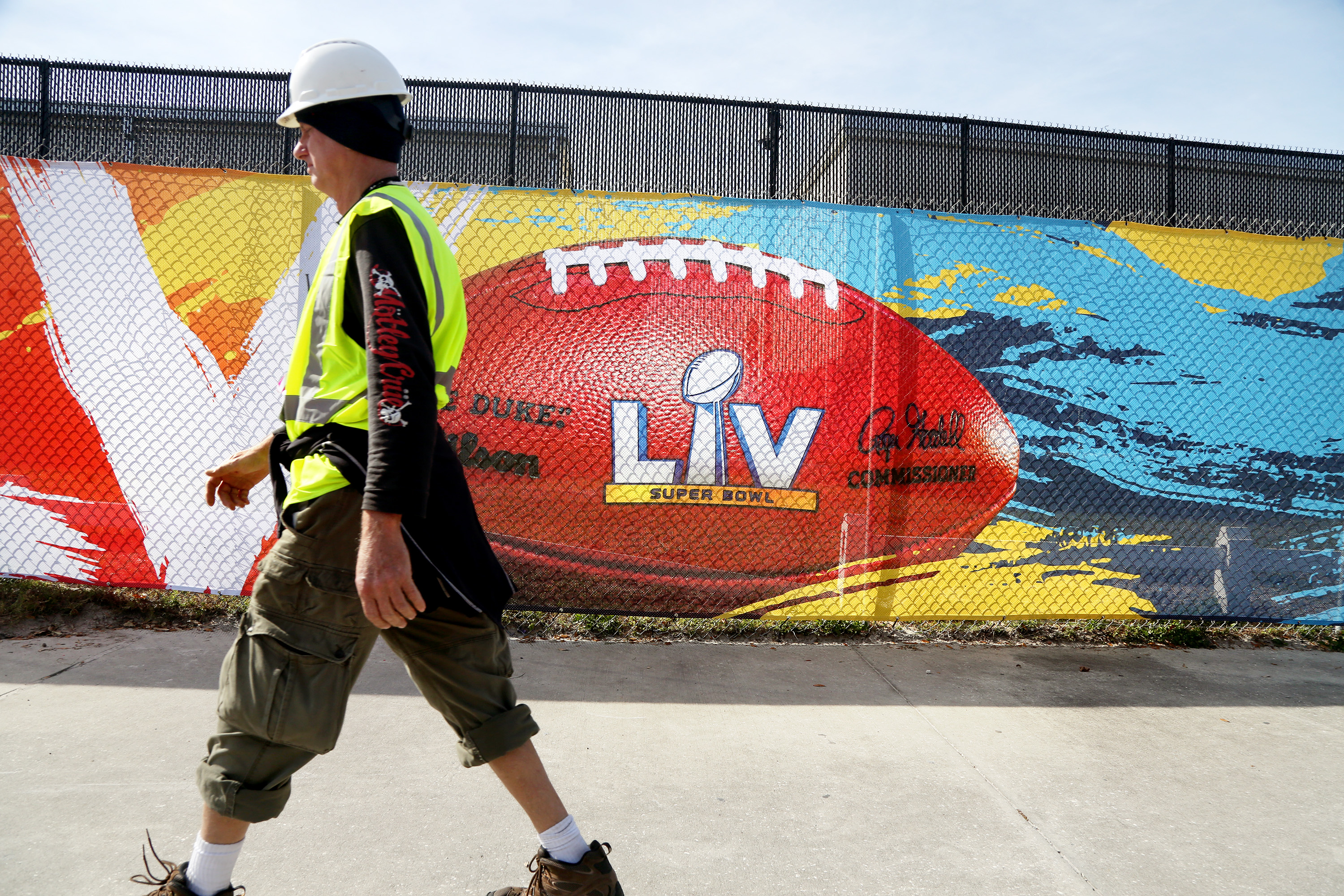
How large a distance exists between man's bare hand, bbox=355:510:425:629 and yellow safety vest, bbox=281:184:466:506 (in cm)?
18

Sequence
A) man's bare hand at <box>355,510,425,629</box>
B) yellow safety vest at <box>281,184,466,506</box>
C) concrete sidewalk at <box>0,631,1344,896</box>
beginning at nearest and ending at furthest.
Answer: man's bare hand at <box>355,510,425,629</box>, yellow safety vest at <box>281,184,466,506</box>, concrete sidewalk at <box>0,631,1344,896</box>

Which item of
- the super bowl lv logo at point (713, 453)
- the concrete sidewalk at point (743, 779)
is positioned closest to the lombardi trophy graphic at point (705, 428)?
the super bowl lv logo at point (713, 453)

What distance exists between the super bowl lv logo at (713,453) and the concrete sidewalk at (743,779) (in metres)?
0.78

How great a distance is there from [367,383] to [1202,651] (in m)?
4.69

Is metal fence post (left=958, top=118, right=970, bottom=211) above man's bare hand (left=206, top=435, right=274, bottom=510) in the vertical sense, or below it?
above

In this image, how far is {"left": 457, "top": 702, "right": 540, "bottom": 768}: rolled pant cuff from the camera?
177 centimetres

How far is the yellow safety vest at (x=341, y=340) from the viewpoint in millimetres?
1680

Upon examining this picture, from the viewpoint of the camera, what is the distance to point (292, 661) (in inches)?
64.1

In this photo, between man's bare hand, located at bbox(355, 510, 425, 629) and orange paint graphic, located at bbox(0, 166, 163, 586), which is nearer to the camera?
man's bare hand, located at bbox(355, 510, 425, 629)

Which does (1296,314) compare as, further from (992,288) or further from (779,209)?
(779,209)

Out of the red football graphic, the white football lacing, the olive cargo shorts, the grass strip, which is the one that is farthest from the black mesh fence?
the olive cargo shorts

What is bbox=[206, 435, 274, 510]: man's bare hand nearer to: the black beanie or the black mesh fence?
the black beanie

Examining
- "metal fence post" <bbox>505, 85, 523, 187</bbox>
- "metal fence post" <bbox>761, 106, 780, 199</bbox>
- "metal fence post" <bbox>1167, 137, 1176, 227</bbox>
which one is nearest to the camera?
"metal fence post" <bbox>505, 85, 523, 187</bbox>

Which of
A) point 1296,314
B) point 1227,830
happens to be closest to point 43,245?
point 1227,830
